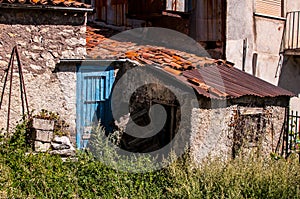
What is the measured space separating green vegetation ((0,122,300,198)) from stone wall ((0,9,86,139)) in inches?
65.8

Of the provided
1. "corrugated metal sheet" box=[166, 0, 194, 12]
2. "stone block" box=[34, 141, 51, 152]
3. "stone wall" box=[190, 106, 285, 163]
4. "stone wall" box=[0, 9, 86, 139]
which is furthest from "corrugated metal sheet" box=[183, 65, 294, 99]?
"stone block" box=[34, 141, 51, 152]

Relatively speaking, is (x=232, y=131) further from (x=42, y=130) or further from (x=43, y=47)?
(x=43, y=47)

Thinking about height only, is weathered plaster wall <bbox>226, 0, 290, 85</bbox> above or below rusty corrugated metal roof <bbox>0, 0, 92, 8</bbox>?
below

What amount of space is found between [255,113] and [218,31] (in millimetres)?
2795

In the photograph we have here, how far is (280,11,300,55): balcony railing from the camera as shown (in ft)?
42.8

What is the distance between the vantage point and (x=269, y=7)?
12562 mm

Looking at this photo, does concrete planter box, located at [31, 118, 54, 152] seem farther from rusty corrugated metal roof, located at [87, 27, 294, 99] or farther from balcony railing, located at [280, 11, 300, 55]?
balcony railing, located at [280, 11, 300, 55]

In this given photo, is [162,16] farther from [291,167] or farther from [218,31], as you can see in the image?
[291,167]

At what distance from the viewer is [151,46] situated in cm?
1196

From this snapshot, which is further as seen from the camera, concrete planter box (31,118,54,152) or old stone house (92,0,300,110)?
old stone house (92,0,300,110)

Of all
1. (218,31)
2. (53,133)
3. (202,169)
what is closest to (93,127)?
(53,133)

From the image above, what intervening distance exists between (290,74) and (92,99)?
6.07 metres

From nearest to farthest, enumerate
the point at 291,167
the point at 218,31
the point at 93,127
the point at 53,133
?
the point at 291,167, the point at 53,133, the point at 93,127, the point at 218,31

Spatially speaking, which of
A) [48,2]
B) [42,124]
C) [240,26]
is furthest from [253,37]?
[42,124]
